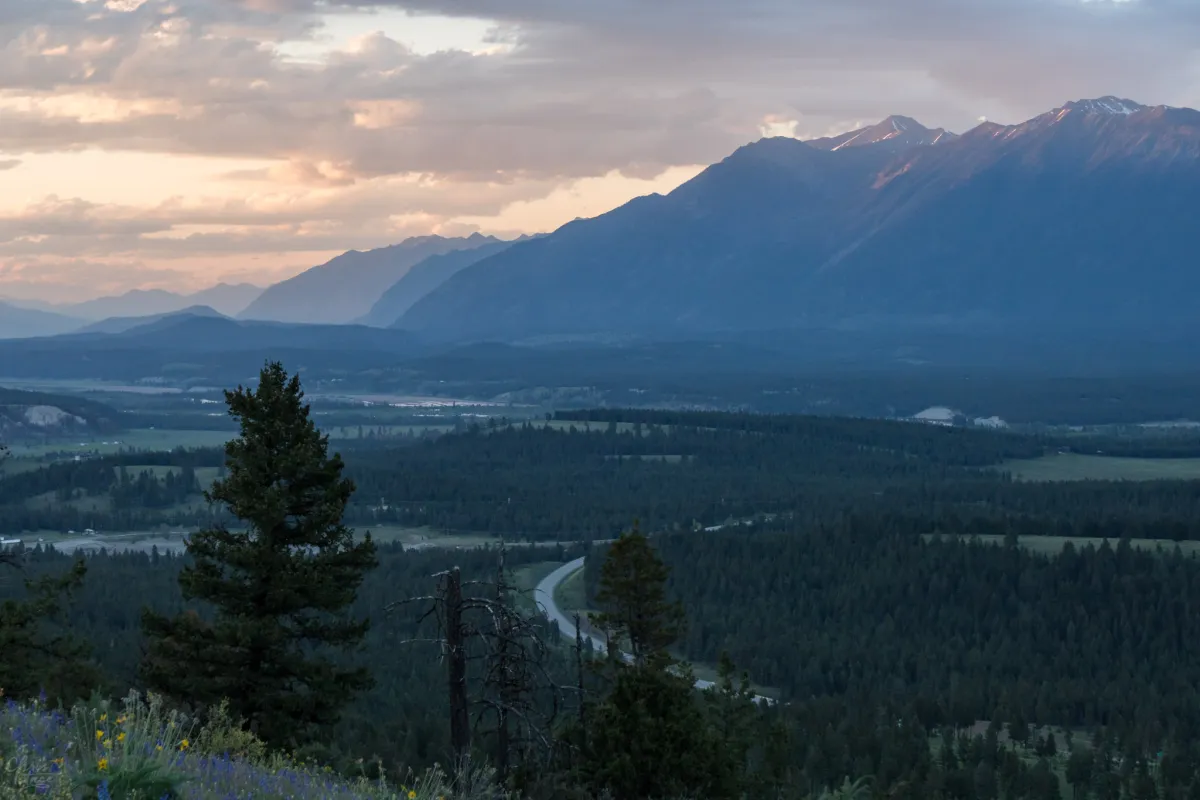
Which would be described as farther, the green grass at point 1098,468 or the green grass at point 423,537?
the green grass at point 1098,468

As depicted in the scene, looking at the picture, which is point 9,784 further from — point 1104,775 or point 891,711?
point 891,711

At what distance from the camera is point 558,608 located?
99062mm

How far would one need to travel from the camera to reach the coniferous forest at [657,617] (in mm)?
29094

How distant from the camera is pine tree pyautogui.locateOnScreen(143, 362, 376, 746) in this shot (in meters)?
28.3

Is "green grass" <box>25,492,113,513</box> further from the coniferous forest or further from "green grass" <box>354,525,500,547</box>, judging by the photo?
"green grass" <box>354,525,500,547</box>

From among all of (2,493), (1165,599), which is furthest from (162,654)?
(2,493)

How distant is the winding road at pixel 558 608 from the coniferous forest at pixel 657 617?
4.41 feet

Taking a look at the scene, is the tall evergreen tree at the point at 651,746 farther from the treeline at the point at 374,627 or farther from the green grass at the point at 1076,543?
the green grass at the point at 1076,543

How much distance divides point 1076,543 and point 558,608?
1431 inches

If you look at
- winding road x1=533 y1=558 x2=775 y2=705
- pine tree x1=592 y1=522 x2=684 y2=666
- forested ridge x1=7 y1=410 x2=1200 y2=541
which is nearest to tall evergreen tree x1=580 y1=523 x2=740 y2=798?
pine tree x1=592 y1=522 x2=684 y2=666

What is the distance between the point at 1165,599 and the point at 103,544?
84.7 m

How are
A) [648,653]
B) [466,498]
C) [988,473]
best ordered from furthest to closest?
[988,473] < [466,498] < [648,653]

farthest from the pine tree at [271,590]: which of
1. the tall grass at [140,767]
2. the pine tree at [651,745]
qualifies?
the tall grass at [140,767]

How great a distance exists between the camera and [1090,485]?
5827 inches
